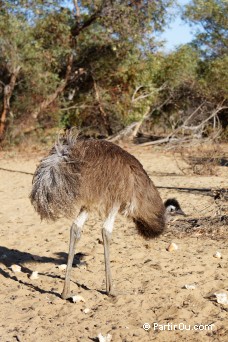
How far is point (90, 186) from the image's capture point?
396 cm

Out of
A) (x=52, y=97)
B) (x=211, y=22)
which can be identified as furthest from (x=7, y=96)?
(x=211, y=22)

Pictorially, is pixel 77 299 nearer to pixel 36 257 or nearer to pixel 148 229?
pixel 148 229

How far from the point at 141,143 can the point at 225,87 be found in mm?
3651

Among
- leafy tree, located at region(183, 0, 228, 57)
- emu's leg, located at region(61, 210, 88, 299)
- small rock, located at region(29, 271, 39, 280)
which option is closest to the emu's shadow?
small rock, located at region(29, 271, 39, 280)

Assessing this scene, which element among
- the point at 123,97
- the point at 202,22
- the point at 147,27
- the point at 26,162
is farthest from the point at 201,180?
the point at 202,22

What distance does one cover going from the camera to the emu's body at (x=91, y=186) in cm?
385

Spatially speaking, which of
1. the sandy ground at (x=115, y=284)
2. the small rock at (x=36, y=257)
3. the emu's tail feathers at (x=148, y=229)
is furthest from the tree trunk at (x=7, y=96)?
the emu's tail feathers at (x=148, y=229)

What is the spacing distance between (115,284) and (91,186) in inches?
40.2

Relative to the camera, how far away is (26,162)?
47.4 ft

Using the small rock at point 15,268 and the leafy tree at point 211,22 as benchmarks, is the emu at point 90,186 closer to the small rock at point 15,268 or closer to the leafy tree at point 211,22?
the small rock at point 15,268

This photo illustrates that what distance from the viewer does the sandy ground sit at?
3615 mm

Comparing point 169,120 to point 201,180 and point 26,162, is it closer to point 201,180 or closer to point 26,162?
point 26,162

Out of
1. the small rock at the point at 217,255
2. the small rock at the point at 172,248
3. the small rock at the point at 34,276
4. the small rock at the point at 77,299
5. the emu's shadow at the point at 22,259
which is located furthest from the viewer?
the small rock at the point at 172,248

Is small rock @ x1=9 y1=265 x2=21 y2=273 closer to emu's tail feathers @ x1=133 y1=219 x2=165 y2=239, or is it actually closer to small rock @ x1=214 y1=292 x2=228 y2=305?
emu's tail feathers @ x1=133 y1=219 x2=165 y2=239
